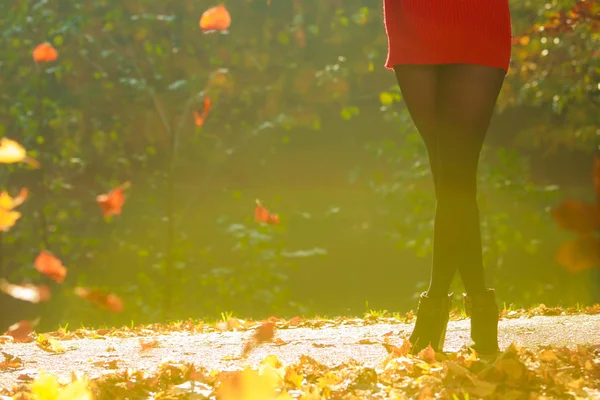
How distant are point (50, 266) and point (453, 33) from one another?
5050mm

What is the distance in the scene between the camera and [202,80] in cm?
678

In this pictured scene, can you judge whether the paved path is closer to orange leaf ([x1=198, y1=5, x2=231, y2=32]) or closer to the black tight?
the black tight

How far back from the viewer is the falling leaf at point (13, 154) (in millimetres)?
6750

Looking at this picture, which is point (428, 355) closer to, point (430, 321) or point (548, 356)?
point (430, 321)

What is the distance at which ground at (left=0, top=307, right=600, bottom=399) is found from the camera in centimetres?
242

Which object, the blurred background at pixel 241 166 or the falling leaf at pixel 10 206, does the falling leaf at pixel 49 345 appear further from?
the falling leaf at pixel 10 206

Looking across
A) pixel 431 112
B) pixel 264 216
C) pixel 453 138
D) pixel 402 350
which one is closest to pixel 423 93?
pixel 431 112

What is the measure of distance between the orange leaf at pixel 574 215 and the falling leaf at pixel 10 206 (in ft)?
14.6

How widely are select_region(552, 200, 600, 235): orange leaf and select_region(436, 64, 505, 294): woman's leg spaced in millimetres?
4302

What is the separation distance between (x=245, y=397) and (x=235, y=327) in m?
2.16

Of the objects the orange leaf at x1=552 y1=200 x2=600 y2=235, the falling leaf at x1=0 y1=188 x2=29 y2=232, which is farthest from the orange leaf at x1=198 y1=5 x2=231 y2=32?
the orange leaf at x1=552 y1=200 x2=600 y2=235

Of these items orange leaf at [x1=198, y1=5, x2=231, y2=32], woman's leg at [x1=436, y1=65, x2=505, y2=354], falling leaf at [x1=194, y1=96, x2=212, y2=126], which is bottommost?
woman's leg at [x1=436, y1=65, x2=505, y2=354]

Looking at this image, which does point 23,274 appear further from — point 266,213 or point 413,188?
point 413,188

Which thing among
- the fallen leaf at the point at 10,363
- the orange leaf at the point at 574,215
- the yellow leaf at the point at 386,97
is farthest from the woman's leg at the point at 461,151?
the orange leaf at the point at 574,215
